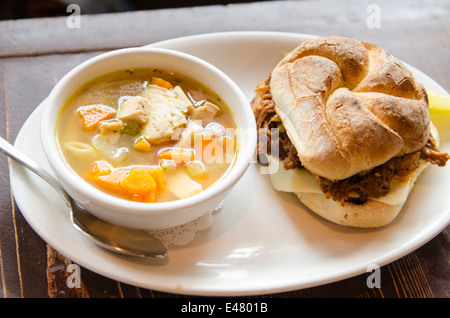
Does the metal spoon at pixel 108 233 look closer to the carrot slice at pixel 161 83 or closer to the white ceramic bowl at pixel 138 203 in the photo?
the white ceramic bowl at pixel 138 203

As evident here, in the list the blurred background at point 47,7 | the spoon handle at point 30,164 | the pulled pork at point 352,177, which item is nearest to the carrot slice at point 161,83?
the pulled pork at point 352,177

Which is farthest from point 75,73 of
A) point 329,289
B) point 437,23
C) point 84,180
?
point 437,23

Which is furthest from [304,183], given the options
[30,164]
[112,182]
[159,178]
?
[30,164]

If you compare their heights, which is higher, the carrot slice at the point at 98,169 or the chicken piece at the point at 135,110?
the chicken piece at the point at 135,110

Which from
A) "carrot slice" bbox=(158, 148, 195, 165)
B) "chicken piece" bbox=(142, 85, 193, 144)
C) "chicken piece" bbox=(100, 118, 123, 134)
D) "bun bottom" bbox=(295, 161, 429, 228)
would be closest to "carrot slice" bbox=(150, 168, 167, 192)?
→ "carrot slice" bbox=(158, 148, 195, 165)

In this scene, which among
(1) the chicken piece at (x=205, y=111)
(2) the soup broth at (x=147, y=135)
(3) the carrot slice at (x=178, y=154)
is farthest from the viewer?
(1) the chicken piece at (x=205, y=111)

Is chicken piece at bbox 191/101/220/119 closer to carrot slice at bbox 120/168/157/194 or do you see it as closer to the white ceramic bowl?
the white ceramic bowl
